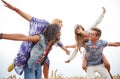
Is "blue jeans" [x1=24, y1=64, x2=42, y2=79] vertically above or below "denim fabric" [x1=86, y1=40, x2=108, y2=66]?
below

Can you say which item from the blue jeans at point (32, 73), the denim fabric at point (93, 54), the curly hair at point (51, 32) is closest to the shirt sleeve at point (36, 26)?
the curly hair at point (51, 32)

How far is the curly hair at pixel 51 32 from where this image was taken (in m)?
4.02

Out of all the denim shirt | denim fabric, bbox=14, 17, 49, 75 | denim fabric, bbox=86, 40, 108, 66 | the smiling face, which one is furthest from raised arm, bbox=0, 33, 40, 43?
the smiling face

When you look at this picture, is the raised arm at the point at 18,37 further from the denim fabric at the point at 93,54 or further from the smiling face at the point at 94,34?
the smiling face at the point at 94,34

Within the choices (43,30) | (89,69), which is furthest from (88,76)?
(43,30)

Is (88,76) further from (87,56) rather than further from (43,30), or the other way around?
(43,30)

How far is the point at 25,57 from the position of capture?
13.4ft

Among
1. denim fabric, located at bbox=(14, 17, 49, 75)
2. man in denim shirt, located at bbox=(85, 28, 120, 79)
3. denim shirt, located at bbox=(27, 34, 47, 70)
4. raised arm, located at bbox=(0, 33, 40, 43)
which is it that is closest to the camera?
raised arm, located at bbox=(0, 33, 40, 43)

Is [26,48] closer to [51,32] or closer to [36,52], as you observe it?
[36,52]

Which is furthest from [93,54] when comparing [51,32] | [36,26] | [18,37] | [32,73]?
[18,37]

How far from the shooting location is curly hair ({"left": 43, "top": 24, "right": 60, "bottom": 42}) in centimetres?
402

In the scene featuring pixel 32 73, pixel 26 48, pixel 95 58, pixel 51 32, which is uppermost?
pixel 51 32

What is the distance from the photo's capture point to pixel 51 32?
4.02m

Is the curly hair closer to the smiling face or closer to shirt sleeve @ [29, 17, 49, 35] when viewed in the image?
shirt sleeve @ [29, 17, 49, 35]
